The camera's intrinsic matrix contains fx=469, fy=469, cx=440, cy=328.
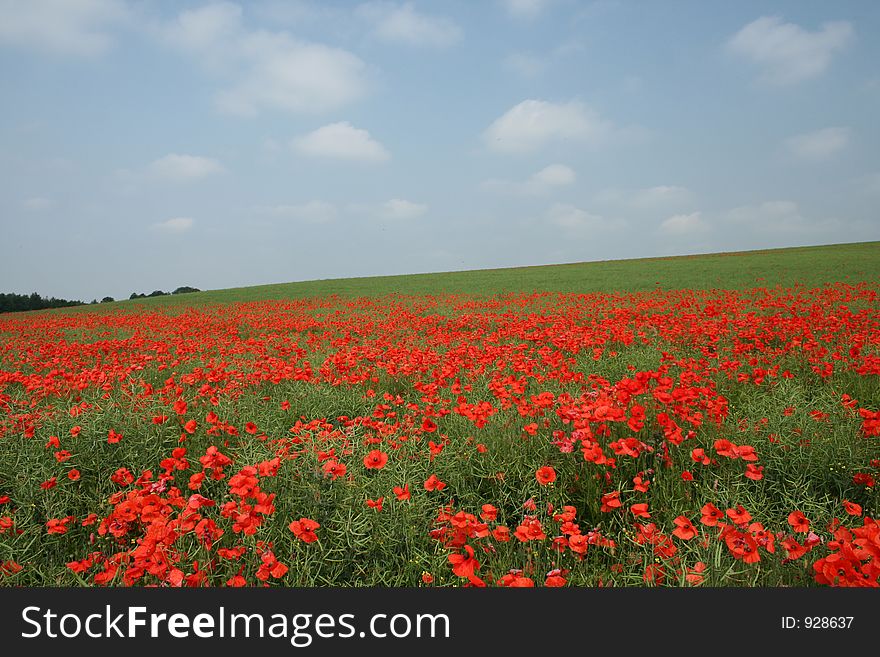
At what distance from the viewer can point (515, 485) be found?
306 cm

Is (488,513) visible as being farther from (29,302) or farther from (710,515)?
(29,302)

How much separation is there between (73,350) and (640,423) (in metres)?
10.1

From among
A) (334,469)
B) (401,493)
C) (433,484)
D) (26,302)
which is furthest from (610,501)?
(26,302)

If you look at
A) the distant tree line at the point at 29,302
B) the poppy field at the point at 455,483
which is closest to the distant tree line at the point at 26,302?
the distant tree line at the point at 29,302

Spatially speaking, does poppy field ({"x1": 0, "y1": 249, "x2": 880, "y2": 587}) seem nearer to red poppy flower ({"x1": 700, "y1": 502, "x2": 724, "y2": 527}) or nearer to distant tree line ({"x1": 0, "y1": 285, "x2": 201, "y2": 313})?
red poppy flower ({"x1": 700, "y1": 502, "x2": 724, "y2": 527})

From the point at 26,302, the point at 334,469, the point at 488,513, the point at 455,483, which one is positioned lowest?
the point at 455,483

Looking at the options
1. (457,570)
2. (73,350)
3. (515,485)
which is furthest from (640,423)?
(73,350)

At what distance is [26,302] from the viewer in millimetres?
51469

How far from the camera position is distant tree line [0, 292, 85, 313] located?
4975 cm

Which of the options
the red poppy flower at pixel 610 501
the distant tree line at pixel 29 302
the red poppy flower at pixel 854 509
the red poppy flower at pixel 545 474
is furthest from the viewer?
the distant tree line at pixel 29 302

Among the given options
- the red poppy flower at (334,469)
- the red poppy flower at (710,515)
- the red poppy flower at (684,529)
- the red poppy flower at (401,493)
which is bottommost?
the red poppy flower at (684,529)

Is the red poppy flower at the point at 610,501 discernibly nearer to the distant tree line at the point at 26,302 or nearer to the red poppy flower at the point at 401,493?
the red poppy flower at the point at 401,493

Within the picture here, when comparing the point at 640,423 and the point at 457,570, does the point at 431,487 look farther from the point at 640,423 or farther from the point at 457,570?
the point at 640,423

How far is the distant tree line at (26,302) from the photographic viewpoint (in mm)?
49750
